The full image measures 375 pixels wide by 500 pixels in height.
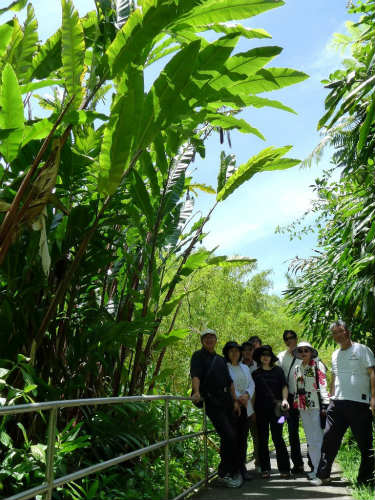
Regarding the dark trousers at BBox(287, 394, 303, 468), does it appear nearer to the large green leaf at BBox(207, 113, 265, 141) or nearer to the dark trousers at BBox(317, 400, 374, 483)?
the dark trousers at BBox(317, 400, 374, 483)

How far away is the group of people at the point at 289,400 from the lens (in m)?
5.20

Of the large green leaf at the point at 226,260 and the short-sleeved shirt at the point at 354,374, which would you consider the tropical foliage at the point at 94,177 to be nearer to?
the large green leaf at the point at 226,260

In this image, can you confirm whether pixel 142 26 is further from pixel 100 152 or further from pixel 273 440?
pixel 273 440

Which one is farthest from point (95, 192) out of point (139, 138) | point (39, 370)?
point (39, 370)

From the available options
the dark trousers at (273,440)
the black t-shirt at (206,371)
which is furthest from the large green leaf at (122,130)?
the dark trousers at (273,440)

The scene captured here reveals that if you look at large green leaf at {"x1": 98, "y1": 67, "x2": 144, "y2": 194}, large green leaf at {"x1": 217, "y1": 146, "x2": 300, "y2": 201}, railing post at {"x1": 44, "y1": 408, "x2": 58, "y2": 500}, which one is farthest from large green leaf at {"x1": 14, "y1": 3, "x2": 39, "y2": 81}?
railing post at {"x1": 44, "y1": 408, "x2": 58, "y2": 500}

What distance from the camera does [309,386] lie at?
609cm

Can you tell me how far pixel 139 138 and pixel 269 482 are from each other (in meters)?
4.21

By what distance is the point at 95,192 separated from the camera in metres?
4.47

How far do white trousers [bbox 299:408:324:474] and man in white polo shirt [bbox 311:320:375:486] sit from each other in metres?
0.45

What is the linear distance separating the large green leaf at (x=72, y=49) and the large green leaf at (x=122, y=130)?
30 centimetres

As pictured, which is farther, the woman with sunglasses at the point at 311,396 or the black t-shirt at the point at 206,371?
the woman with sunglasses at the point at 311,396

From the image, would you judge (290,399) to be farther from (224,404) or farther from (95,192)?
(95,192)

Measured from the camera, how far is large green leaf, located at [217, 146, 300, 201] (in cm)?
→ 488
